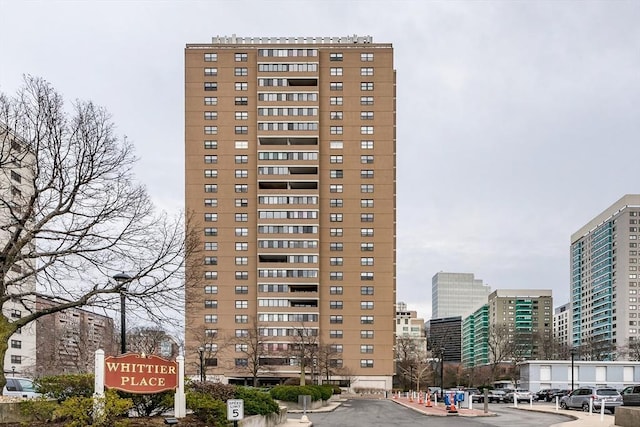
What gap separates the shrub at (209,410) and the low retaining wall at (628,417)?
11860 millimetres

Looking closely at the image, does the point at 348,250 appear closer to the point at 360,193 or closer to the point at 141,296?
the point at 360,193

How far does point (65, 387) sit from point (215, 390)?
4.95 meters

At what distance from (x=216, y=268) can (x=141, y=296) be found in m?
74.3

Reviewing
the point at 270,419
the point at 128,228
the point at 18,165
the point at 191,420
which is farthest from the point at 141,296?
the point at 270,419

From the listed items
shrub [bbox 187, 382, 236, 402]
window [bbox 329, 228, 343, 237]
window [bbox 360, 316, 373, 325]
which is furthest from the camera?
window [bbox 329, 228, 343, 237]

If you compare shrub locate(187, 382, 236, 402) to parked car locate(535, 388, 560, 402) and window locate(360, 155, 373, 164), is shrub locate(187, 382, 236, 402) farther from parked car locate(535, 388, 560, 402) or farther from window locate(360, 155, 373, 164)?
window locate(360, 155, 373, 164)

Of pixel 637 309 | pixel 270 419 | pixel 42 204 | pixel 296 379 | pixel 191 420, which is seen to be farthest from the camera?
pixel 637 309

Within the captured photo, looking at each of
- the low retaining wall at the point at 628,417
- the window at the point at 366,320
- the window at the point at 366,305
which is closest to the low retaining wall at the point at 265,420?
the low retaining wall at the point at 628,417

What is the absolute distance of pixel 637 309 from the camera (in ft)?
632

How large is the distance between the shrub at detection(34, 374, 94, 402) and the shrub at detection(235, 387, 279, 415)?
513 cm

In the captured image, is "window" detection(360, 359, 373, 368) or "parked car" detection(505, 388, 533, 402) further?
"window" detection(360, 359, 373, 368)

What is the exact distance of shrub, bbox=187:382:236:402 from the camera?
819 inches

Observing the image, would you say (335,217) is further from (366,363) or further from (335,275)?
(366,363)

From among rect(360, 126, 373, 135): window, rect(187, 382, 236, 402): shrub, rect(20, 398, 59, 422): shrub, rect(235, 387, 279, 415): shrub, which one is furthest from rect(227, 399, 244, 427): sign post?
rect(360, 126, 373, 135): window
